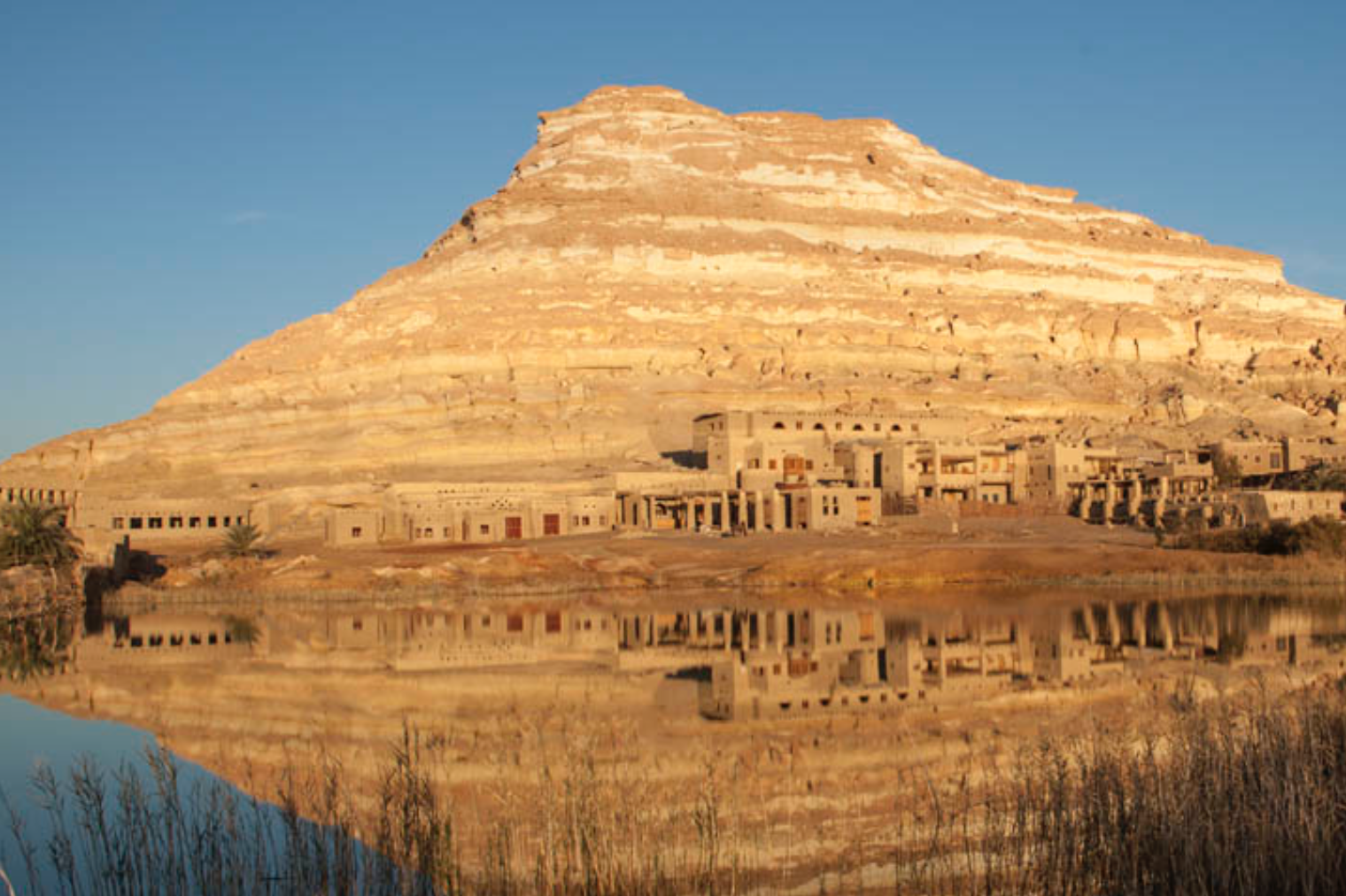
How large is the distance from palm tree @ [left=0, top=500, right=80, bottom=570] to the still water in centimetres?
587

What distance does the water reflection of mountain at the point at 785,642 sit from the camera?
76.2 ft

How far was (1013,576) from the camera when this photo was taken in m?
41.5

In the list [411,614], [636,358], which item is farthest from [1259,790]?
[636,358]

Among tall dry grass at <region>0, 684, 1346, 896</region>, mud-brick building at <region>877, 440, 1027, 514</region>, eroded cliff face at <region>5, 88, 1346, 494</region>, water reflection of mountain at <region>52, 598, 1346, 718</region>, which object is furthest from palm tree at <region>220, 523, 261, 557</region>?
tall dry grass at <region>0, 684, 1346, 896</region>

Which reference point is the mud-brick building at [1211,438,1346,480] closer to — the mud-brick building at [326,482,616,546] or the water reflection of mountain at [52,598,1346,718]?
the water reflection of mountain at [52,598,1346,718]

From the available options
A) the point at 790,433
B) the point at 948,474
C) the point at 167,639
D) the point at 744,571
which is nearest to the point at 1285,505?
the point at 948,474

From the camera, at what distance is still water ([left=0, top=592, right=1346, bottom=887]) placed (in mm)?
16531

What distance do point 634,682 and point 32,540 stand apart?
28241 millimetres

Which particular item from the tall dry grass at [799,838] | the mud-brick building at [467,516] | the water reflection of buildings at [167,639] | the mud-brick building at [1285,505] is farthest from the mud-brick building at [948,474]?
the tall dry grass at [799,838]

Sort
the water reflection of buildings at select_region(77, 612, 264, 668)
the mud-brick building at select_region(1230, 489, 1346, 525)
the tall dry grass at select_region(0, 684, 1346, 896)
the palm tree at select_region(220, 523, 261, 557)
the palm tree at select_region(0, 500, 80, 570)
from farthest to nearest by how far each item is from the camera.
Result: the mud-brick building at select_region(1230, 489, 1346, 525), the palm tree at select_region(220, 523, 261, 557), the palm tree at select_region(0, 500, 80, 570), the water reflection of buildings at select_region(77, 612, 264, 668), the tall dry grass at select_region(0, 684, 1346, 896)

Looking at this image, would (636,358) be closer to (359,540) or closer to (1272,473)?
(359,540)

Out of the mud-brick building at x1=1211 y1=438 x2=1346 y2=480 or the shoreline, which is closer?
the shoreline

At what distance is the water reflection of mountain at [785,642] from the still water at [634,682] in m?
0.11

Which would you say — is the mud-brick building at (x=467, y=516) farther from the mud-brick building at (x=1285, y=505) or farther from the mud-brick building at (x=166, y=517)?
the mud-brick building at (x=1285, y=505)
